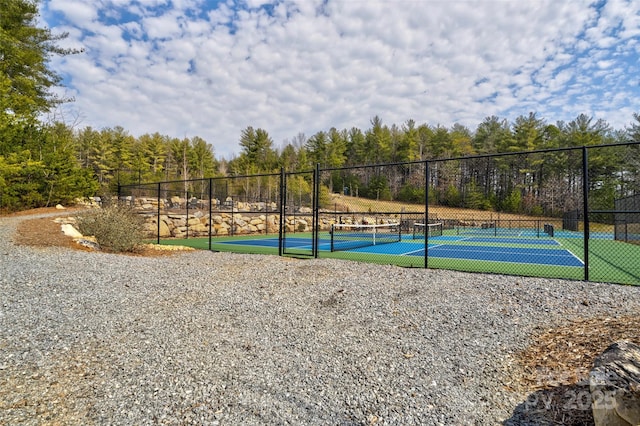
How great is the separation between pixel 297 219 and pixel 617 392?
18941mm

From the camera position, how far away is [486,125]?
143ft

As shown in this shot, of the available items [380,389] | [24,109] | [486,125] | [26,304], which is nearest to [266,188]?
[24,109]

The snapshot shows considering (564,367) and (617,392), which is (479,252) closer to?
(564,367)

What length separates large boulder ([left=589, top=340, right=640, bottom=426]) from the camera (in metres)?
1.68

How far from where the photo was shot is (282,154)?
40.8 m

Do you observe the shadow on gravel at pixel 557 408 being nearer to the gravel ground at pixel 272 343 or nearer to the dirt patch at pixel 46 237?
the gravel ground at pixel 272 343

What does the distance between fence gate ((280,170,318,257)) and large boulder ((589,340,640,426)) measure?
612 centimetres

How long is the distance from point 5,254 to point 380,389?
7.45m

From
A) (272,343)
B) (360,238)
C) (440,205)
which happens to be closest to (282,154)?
(440,205)

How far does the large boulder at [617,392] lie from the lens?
66.3 inches

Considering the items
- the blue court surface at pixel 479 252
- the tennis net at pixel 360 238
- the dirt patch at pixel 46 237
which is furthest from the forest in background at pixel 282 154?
the blue court surface at pixel 479 252

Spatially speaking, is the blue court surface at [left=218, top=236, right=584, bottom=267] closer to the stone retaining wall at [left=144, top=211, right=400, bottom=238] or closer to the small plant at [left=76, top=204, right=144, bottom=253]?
the stone retaining wall at [left=144, top=211, right=400, bottom=238]

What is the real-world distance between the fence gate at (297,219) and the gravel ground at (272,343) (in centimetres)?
279

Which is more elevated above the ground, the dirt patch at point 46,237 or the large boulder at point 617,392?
the dirt patch at point 46,237
